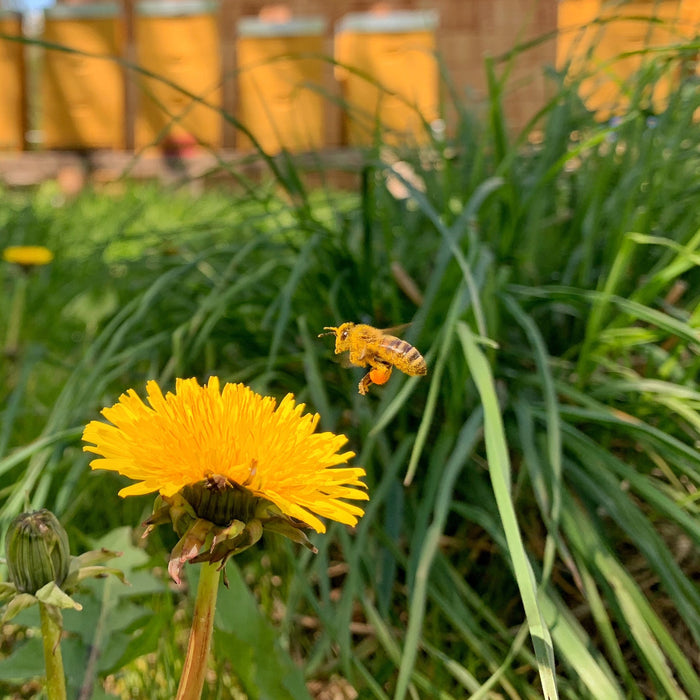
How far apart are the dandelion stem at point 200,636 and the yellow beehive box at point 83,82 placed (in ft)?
11.3

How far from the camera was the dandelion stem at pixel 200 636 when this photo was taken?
0.37 m

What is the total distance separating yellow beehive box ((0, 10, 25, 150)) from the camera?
12.0 feet

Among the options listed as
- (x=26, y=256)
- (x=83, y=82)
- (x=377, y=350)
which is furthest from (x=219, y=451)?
(x=83, y=82)

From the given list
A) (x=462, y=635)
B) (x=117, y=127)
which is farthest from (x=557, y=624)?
(x=117, y=127)

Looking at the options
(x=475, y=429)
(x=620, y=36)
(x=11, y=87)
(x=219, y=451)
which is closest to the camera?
(x=219, y=451)

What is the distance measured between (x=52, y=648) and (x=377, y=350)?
230 millimetres

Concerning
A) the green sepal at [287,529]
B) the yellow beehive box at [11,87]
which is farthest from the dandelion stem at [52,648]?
the yellow beehive box at [11,87]

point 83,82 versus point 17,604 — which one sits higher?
point 83,82

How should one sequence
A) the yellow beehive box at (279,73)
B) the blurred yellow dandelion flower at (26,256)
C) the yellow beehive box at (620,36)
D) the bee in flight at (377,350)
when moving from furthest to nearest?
the yellow beehive box at (279,73)
the yellow beehive box at (620,36)
the blurred yellow dandelion flower at (26,256)
the bee in flight at (377,350)

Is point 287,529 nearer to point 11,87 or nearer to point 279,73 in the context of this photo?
point 279,73

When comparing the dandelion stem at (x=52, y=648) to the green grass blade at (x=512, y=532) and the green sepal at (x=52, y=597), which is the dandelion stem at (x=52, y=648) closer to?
the green sepal at (x=52, y=597)

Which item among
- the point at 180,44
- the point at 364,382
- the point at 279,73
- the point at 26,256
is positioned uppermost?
the point at 180,44

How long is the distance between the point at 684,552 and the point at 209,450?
52cm

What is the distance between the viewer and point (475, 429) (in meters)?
0.64
